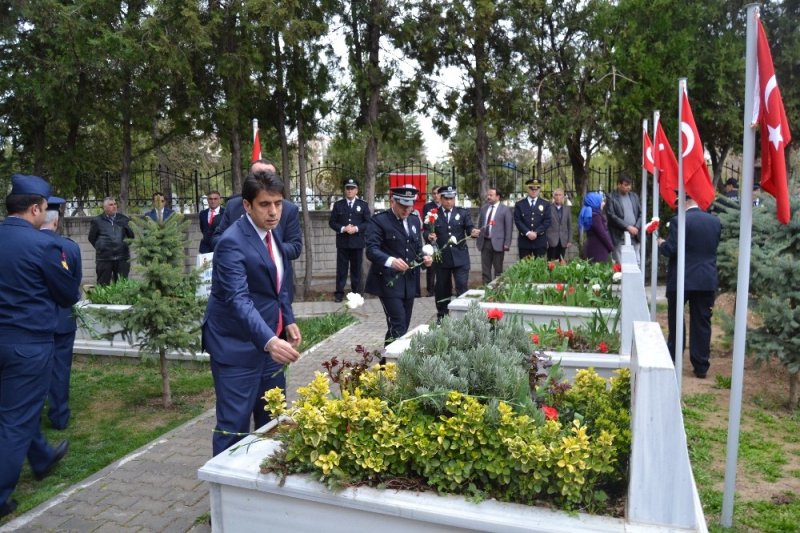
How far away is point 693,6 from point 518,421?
13697 mm

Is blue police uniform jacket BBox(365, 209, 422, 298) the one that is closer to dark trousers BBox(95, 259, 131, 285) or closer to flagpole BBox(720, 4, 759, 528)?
flagpole BBox(720, 4, 759, 528)

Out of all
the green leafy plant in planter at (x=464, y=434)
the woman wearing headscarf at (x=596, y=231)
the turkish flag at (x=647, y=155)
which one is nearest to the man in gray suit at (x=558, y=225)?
the woman wearing headscarf at (x=596, y=231)

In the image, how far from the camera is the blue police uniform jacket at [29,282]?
420cm

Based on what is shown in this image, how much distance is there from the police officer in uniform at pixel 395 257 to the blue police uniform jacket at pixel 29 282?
3.19 m

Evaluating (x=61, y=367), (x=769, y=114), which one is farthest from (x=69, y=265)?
(x=769, y=114)

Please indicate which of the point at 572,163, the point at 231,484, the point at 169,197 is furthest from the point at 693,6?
the point at 231,484

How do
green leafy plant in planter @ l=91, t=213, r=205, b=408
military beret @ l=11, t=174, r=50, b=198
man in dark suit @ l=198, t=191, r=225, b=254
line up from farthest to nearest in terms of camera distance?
man in dark suit @ l=198, t=191, r=225, b=254
green leafy plant in planter @ l=91, t=213, r=205, b=408
military beret @ l=11, t=174, r=50, b=198

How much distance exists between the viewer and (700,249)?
6.75m

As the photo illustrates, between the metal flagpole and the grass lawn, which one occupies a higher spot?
the metal flagpole

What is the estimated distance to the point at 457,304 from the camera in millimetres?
7414

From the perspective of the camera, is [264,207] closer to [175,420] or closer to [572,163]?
[175,420]

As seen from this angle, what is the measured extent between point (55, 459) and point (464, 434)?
11.8 feet

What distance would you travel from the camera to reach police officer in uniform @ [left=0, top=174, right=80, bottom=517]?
4137 mm

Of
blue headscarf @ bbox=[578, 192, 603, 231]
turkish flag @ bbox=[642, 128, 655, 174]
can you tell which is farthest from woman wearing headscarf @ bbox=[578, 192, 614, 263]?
turkish flag @ bbox=[642, 128, 655, 174]
